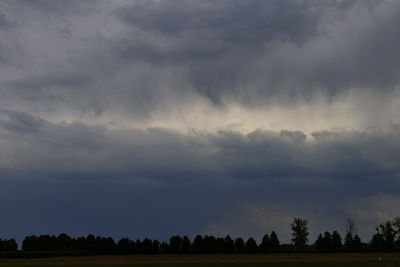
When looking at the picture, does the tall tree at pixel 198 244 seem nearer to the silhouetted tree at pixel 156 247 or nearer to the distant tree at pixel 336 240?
the silhouetted tree at pixel 156 247

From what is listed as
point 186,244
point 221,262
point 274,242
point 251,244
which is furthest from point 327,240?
point 221,262

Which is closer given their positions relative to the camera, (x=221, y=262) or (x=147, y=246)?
(x=221, y=262)

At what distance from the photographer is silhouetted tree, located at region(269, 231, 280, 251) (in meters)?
177

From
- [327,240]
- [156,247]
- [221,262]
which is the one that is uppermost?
[327,240]

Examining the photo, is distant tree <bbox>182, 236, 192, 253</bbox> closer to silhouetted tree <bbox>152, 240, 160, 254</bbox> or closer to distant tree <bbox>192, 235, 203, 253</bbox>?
distant tree <bbox>192, 235, 203, 253</bbox>

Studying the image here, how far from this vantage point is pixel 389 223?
183875 millimetres

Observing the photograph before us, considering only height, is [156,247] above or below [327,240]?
below

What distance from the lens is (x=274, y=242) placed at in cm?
17888

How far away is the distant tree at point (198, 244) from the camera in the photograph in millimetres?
168375

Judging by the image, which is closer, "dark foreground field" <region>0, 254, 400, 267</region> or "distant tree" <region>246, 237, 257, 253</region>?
"dark foreground field" <region>0, 254, 400, 267</region>

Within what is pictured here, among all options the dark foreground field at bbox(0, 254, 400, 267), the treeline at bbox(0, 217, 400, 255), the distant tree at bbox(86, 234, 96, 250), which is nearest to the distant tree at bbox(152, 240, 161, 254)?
the treeline at bbox(0, 217, 400, 255)

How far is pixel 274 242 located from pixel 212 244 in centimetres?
2743

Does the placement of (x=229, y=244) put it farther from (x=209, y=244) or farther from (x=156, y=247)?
(x=156, y=247)

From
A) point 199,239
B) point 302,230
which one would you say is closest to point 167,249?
point 199,239
